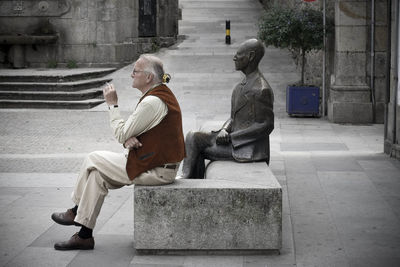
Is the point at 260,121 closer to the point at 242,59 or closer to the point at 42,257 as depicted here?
the point at 242,59

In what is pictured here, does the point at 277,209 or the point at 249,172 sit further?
the point at 249,172

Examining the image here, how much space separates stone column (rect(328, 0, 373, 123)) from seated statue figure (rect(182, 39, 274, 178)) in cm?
776

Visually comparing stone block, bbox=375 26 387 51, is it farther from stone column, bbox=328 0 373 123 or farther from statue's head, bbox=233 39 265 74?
statue's head, bbox=233 39 265 74

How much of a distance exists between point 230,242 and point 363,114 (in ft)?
30.6

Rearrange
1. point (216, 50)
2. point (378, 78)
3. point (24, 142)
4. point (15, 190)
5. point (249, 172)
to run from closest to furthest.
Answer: point (249, 172), point (15, 190), point (24, 142), point (378, 78), point (216, 50)

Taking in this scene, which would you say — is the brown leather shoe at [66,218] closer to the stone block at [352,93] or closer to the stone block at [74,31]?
the stone block at [352,93]

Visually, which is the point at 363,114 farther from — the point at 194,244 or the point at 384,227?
the point at 194,244

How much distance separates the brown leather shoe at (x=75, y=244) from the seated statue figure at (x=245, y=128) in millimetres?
1500

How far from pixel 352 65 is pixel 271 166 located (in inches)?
220

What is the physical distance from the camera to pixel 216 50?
2238 cm

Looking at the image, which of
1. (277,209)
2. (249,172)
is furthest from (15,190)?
(277,209)

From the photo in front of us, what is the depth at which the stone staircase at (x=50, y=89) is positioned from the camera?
1684cm

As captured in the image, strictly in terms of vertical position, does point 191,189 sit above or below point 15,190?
above

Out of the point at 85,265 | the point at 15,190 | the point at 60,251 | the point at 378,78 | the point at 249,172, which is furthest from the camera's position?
the point at 378,78
